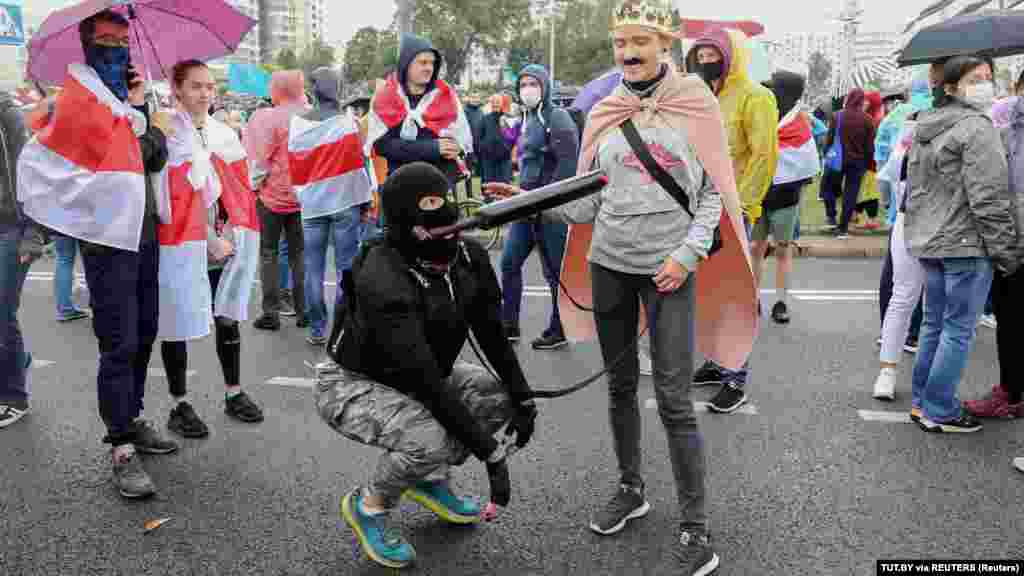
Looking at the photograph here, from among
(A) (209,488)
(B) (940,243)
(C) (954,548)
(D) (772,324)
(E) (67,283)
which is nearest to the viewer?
(C) (954,548)

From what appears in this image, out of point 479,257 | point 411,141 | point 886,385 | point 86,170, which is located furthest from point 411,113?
point 886,385

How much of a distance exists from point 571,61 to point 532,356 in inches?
2730

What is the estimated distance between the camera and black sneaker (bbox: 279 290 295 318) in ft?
25.2

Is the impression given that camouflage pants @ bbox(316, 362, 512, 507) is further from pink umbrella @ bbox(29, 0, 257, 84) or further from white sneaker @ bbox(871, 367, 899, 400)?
white sneaker @ bbox(871, 367, 899, 400)

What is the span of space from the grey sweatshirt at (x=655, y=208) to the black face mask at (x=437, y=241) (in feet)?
2.07

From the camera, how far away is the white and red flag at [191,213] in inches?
164

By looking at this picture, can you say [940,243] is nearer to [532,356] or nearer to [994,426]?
[994,426]

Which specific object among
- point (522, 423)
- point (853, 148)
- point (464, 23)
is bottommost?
point (522, 423)

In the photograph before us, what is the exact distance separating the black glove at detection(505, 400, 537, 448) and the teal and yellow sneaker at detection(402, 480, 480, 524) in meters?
0.39

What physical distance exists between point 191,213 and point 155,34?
873 mm

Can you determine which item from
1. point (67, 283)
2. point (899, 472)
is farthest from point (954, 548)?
point (67, 283)

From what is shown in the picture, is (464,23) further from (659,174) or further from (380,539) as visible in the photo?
(380,539)

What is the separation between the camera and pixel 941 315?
466cm

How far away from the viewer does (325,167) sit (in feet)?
21.4
